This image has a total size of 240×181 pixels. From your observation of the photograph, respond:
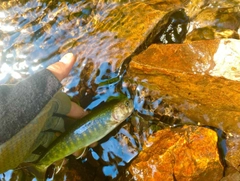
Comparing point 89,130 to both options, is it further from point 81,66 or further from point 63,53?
point 63,53

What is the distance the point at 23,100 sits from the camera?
2660 mm

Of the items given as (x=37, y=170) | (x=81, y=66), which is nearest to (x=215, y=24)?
(x=81, y=66)

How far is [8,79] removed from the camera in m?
4.37

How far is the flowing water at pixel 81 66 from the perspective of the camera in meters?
3.55

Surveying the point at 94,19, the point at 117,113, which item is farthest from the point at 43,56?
the point at 117,113

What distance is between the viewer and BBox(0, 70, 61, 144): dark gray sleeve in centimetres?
256

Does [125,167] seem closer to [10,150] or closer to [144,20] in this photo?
[10,150]

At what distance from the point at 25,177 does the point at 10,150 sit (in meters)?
1.05

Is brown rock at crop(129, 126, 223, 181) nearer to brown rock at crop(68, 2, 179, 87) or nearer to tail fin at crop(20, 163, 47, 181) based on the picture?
tail fin at crop(20, 163, 47, 181)

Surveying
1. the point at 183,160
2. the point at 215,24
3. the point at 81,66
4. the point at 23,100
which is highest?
the point at 23,100

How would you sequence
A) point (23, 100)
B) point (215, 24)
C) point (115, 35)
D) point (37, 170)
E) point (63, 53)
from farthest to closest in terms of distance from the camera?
1. point (63, 53)
2. point (115, 35)
3. point (215, 24)
4. point (37, 170)
5. point (23, 100)

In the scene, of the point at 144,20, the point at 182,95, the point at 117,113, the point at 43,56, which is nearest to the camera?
the point at 117,113

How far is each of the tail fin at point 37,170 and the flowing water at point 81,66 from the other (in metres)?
0.28

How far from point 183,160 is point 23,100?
1.84 meters
